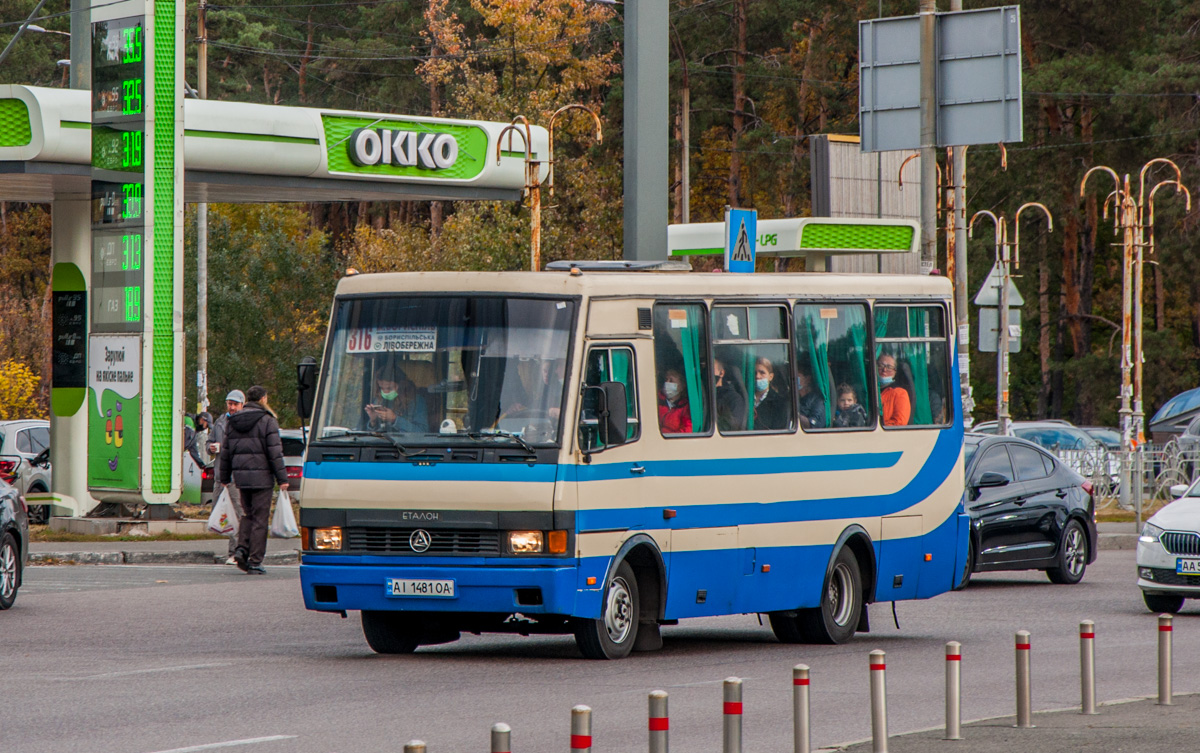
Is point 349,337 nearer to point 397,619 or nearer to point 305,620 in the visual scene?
point 397,619

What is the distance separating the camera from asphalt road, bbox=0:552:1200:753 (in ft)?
31.9

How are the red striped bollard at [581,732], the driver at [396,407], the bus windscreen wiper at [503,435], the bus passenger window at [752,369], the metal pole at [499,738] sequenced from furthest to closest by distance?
the bus passenger window at [752,369] < the driver at [396,407] < the bus windscreen wiper at [503,435] < the red striped bollard at [581,732] < the metal pole at [499,738]

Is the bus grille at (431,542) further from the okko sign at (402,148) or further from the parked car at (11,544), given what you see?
the okko sign at (402,148)

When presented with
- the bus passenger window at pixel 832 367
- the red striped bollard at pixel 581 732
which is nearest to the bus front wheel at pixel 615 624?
the bus passenger window at pixel 832 367

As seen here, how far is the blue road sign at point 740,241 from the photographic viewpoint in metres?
18.0

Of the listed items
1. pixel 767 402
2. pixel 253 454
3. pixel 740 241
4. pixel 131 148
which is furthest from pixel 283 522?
pixel 767 402

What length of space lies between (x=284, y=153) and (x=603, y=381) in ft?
49.9

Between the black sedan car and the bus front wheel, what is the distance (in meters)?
7.23

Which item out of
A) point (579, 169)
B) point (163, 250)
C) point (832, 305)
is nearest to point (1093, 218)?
point (579, 169)

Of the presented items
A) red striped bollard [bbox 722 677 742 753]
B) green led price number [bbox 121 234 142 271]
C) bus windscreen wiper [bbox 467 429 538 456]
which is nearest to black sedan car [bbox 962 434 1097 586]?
bus windscreen wiper [bbox 467 429 538 456]

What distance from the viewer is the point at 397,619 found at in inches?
531

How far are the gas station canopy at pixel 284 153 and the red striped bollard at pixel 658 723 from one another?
1978 centimetres

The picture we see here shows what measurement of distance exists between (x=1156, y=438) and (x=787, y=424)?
34.9 meters

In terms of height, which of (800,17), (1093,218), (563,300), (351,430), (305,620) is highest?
(800,17)
